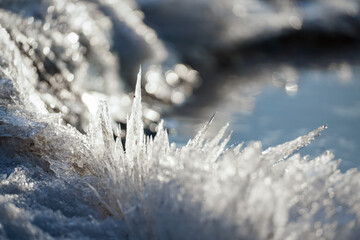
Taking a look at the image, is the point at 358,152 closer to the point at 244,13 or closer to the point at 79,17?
the point at 79,17

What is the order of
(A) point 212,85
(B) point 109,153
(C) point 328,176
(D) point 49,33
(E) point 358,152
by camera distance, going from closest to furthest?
(C) point 328,176 → (B) point 109,153 → (E) point 358,152 → (D) point 49,33 → (A) point 212,85

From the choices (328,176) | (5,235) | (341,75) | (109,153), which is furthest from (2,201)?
(341,75)

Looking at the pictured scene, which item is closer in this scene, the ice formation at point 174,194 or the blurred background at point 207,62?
the ice formation at point 174,194

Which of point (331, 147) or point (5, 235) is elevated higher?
point (331, 147)

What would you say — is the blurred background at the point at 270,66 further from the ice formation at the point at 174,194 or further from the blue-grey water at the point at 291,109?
the ice formation at the point at 174,194

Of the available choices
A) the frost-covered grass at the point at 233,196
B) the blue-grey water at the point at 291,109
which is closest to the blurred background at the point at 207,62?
the blue-grey water at the point at 291,109

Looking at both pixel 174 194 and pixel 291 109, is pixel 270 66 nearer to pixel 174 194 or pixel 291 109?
pixel 291 109
